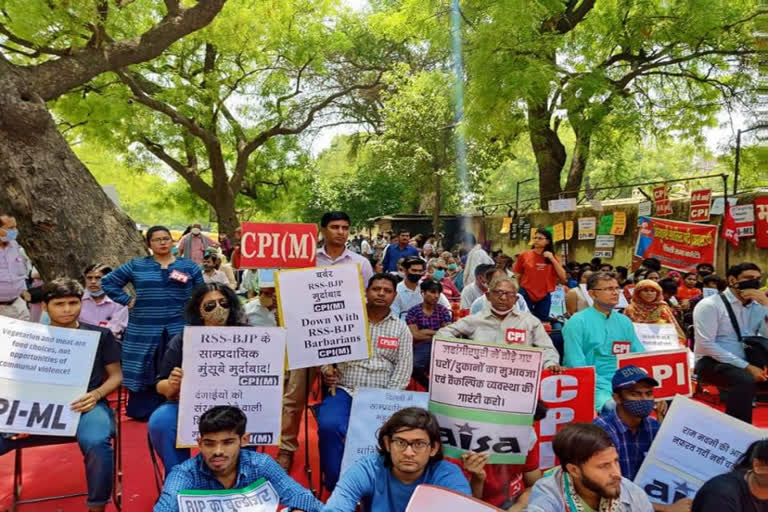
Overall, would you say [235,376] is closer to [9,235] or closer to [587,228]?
[9,235]

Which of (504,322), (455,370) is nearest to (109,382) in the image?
(455,370)

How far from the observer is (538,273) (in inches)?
289

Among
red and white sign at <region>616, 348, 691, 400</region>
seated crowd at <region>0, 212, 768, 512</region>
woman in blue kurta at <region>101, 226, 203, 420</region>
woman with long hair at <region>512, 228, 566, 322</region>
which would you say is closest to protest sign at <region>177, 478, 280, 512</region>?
seated crowd at <region>0, 212, 768, 512</region>

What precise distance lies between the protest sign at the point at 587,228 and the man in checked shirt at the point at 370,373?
38.6ft

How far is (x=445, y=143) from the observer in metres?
19.7

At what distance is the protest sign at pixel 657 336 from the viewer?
5.32 meters

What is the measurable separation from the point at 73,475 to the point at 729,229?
10.6m

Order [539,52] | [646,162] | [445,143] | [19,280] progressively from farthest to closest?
[646,162] < [445,143] < [539,52] < [19,280]

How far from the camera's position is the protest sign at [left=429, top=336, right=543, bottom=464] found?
332 cm

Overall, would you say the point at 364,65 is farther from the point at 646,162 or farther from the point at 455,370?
the point at 646,162

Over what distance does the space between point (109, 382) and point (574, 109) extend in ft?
37.4

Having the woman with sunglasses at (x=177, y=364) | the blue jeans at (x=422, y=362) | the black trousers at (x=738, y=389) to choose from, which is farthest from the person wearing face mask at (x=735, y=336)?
the woman with sunglasses at (x=177, y=364)

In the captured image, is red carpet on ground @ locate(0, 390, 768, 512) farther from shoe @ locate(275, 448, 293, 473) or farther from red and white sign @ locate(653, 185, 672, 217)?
red and white sign @ locate(653, 185, 672, 217)

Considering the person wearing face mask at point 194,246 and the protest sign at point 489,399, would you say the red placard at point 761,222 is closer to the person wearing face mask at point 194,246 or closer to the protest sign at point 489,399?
the protest sign at point 489,399
